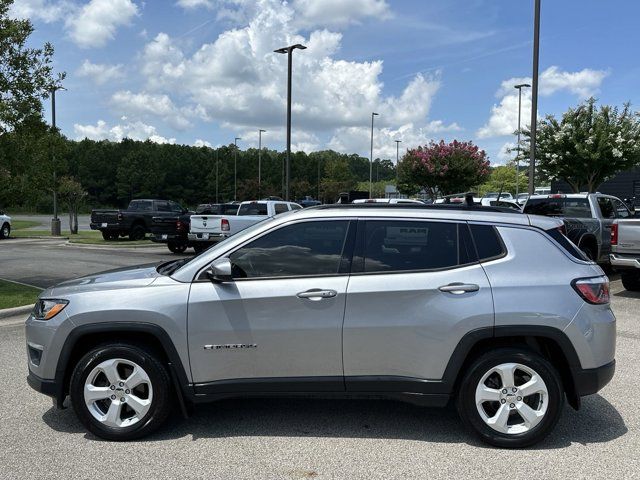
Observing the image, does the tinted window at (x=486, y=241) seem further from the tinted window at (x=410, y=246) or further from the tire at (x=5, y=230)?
the tire at (x=5, y=230)

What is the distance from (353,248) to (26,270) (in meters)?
11.9

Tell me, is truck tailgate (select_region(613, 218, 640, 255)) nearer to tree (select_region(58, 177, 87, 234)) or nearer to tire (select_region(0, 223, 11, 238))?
tree (select_region(58, 177, 87, 234))

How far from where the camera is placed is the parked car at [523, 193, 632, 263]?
12352mm

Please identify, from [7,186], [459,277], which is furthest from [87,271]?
[459,277]

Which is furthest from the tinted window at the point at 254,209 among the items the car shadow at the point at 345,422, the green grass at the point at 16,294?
the car shadow at the point at 345,422

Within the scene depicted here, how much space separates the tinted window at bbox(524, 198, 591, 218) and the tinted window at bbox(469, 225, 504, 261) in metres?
9.44

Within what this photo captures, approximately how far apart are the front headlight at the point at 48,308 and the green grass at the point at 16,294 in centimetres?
515

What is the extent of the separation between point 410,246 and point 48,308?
267 cm

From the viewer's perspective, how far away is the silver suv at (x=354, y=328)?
13.0ft

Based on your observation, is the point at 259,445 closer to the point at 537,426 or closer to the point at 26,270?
the point at 537,426

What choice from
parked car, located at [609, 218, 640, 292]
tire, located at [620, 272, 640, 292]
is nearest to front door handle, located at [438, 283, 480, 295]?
parked car, located at [609, 218, 640, 292]

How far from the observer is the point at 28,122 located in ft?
34.4

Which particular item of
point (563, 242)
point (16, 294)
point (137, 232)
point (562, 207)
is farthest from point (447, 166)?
point (563, 242)

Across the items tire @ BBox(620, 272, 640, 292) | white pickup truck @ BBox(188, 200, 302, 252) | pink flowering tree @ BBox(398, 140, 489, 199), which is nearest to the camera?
tire @ BBox(620, 272, 640, 292)
